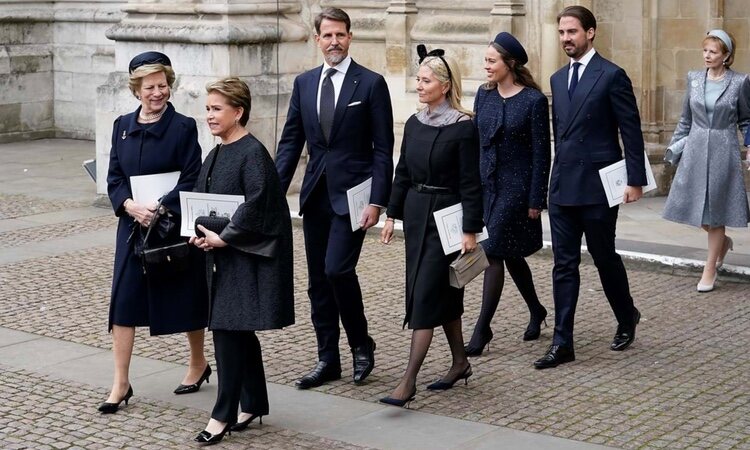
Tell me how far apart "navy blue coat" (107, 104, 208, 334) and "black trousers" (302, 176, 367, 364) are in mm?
701

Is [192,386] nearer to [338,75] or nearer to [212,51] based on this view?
[338,75]

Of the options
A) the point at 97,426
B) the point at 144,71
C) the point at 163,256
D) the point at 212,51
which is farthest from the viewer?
the point at 212,51

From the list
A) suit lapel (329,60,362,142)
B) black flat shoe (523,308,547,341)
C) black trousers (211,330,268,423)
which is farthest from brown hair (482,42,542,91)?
black trousers (211,330,268,423)

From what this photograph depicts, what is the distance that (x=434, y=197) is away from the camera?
7316 mm

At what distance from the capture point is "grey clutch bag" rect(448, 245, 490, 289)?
719 centimetres

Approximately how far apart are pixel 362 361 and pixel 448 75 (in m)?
1.61

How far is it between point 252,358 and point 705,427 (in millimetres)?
2138

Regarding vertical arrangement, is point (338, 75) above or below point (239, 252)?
above

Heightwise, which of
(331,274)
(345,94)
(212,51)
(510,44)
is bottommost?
(331,274)

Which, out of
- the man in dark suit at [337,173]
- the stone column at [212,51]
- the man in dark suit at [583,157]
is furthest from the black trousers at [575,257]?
the stone column at [212,51]

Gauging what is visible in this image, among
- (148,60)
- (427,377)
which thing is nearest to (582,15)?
(427,377)

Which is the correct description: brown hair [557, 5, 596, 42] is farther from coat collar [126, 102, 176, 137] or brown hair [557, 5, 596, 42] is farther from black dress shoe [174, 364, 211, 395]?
black dress shoe [174, 364, 211, 395]

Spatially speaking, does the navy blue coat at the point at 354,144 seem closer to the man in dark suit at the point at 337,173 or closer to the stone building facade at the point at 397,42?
the man in dark suit at the point at 337,173

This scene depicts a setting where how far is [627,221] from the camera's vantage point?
1239 centimetres
